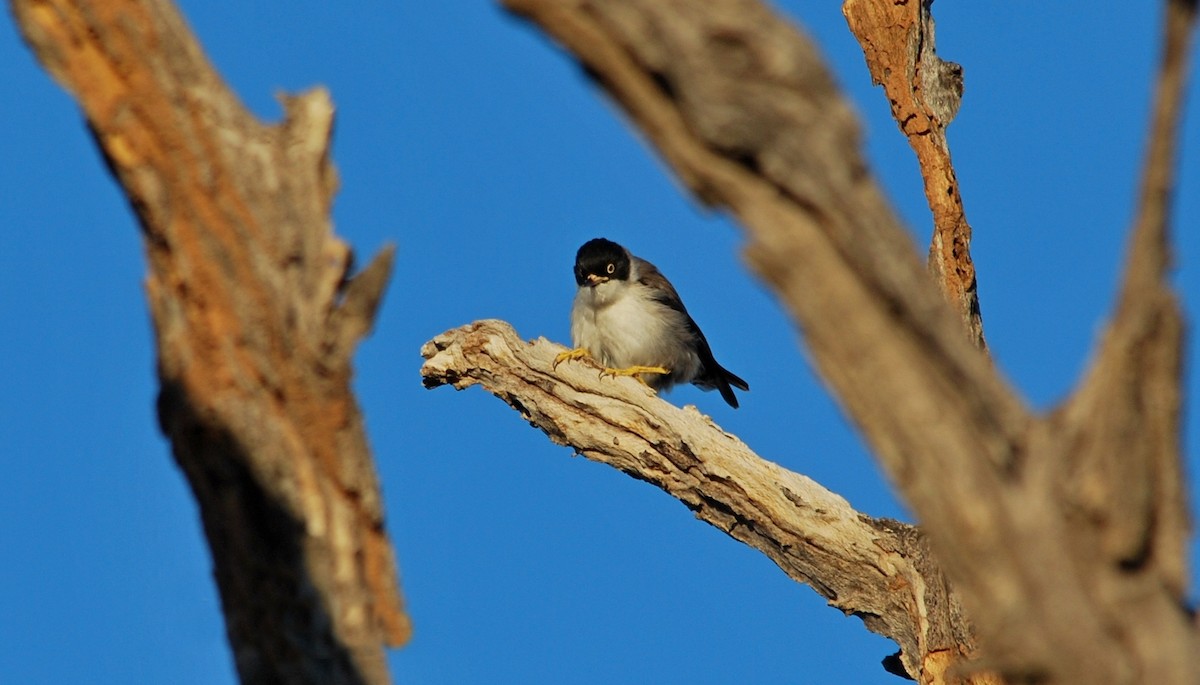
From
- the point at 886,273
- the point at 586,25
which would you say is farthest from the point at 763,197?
the point at 586,25

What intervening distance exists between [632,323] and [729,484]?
8.40 feet

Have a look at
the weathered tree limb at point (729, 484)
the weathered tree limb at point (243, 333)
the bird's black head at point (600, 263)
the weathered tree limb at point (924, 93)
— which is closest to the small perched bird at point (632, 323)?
the bird's black head at point (600, 263)

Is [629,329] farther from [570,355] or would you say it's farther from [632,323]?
[570,355]

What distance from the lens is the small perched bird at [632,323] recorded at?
1012cm

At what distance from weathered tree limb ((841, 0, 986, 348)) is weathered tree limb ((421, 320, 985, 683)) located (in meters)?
1.43

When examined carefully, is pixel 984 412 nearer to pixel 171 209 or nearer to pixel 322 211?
pixel 322 211

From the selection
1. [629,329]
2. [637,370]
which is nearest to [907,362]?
[637,370]

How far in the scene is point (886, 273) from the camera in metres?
2.68

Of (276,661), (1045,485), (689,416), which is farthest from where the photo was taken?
(689,416)

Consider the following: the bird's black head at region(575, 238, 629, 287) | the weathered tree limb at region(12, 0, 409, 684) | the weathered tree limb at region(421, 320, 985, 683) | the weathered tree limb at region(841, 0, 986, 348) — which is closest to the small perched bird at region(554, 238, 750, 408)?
the bird's black head at region(575, 238, 629, 287)

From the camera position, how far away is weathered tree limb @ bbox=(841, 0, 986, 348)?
25.7 feet

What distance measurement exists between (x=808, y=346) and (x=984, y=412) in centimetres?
39

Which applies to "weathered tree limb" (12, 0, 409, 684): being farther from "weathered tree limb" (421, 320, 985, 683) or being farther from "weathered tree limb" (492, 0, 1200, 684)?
"weathered tree limb" (421, 320, 985, 683)

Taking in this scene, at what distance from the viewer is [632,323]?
1014 cm
